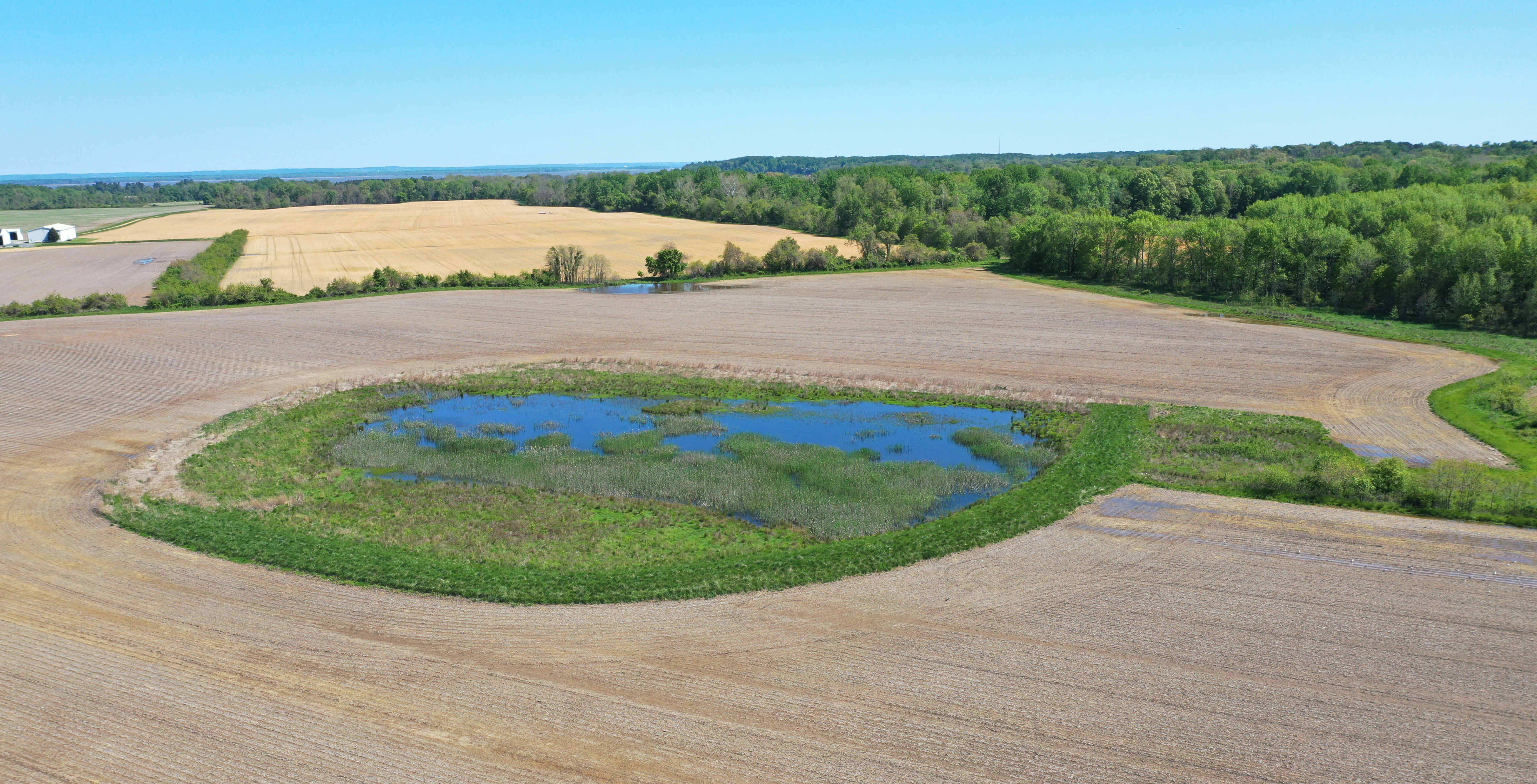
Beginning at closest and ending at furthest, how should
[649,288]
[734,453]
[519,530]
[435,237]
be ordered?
1. [519,530]
2. [734,453]
3. [649,288]
4. [435,237]

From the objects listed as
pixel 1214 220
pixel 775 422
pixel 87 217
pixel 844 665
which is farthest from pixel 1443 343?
pixel 87 217

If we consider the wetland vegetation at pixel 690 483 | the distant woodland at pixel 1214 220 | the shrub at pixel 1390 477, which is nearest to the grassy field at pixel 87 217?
the distant woodland at pixel 1214 220

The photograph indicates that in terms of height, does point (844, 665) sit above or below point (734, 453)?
below

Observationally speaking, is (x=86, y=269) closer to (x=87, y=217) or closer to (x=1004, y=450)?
(x=1004, y=450)

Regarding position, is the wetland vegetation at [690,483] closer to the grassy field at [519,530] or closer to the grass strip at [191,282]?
the grassy field at [519,530]

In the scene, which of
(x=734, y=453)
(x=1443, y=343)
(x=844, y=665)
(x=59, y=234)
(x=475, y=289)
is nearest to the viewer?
(x=844, y=665)

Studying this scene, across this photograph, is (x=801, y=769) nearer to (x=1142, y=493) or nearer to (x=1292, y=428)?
(x=1142, y=493)

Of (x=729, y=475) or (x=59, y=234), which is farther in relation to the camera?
(x=59, y=234)
